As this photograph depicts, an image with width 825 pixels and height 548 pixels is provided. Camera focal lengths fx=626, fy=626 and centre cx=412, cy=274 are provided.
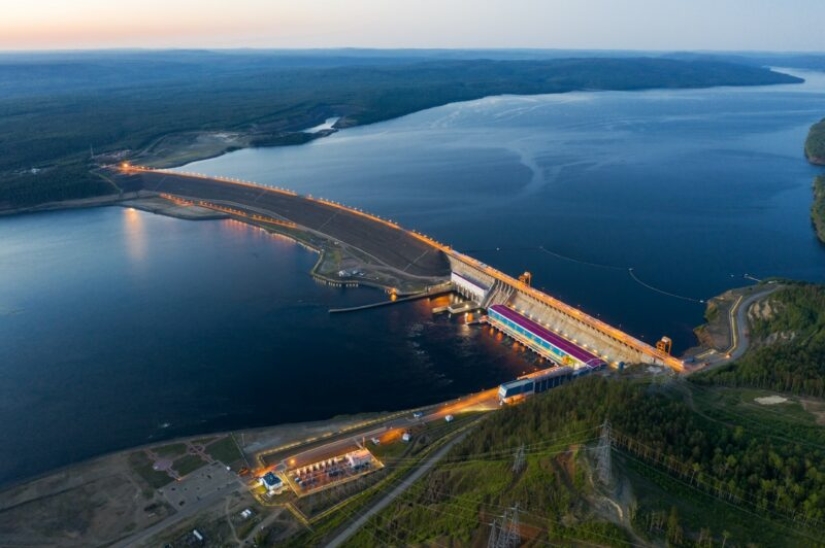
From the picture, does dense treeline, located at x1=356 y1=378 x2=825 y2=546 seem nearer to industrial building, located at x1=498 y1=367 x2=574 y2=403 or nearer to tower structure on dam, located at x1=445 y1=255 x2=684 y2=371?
industrial building, located at x1=498 y1=367 x2=574 y2=403

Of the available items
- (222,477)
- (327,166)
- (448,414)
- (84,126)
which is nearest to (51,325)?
(222,477)

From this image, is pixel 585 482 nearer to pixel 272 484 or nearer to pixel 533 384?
pixel 272 484

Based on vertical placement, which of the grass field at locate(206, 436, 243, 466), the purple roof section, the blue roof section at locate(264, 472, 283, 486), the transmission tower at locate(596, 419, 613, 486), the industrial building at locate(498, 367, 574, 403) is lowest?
the grass field at locate(206, 436, 243, 466)

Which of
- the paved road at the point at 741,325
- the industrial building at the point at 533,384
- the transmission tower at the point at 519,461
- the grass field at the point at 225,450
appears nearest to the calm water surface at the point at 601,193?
the paved road at the point at 741,325

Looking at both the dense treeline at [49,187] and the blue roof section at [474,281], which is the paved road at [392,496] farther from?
the dense treeline at [49,187]

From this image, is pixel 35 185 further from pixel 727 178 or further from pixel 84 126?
pixel 727 178

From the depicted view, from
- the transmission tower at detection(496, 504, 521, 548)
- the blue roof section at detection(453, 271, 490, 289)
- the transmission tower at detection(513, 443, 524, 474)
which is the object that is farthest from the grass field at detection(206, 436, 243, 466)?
the blue roof section at detection(453, 271, 490, 289)

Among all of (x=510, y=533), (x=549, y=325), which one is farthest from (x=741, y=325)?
(x=510, y=533)
